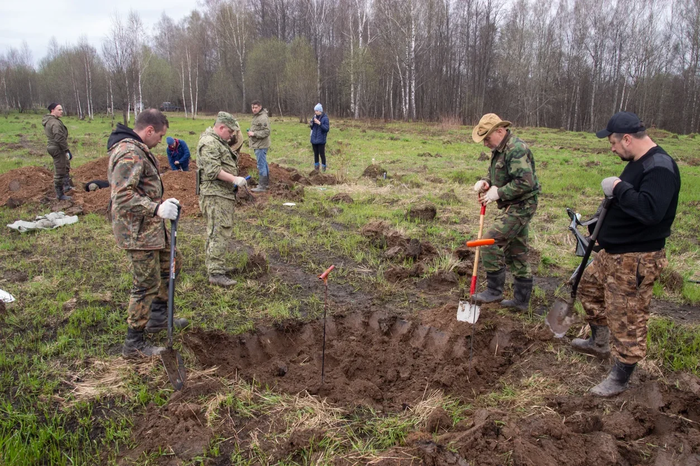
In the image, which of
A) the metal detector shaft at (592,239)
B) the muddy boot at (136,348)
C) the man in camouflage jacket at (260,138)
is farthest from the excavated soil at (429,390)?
the man in camouflage jacket at (260,138)

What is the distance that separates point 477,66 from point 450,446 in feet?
135

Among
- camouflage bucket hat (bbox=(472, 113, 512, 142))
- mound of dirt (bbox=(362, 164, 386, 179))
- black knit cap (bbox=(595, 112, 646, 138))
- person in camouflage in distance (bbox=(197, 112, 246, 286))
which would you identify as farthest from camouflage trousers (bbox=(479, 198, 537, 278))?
mound of dirt (bbox=(362, 164, 386, 179))

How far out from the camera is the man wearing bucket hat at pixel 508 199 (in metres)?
4.46

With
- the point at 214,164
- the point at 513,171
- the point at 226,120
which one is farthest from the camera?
the point at 226,120

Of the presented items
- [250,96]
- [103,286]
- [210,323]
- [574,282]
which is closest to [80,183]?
[103,286]

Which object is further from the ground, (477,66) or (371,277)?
(477,66)

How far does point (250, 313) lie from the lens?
4.85 meters

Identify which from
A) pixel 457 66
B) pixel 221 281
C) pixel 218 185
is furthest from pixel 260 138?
pixel 457 66

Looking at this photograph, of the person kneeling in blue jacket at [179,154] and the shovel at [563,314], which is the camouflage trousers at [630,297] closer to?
the shovel at [563,314]

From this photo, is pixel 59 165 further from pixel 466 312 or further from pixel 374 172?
pixel 466 312

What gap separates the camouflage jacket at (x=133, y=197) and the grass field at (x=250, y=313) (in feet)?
3.56

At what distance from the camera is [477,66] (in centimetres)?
3925

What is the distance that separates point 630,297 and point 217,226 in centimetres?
429

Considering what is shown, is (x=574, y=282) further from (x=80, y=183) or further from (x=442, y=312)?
(x=80, y=183)
